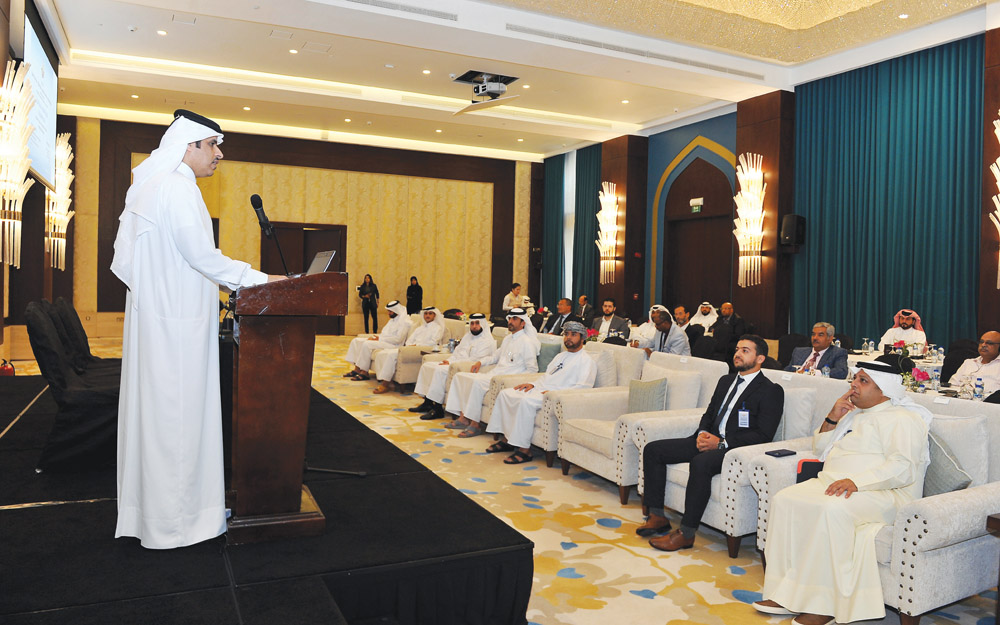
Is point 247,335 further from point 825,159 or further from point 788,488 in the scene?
point 825,159

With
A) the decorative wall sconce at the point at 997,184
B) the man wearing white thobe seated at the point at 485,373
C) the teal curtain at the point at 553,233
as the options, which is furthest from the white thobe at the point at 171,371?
the teal curtain at the point at 553,233

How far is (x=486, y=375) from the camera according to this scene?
7059mm

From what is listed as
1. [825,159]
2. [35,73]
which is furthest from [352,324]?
[825,159]

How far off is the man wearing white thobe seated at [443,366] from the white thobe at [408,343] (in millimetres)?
762

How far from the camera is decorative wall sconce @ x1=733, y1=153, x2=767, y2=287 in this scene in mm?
10492

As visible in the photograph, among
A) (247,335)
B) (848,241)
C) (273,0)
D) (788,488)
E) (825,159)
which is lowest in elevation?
(788,488)

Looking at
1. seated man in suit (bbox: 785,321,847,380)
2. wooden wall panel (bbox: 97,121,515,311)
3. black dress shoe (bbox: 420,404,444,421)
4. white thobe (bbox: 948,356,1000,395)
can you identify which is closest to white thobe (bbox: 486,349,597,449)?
black dress shoe (bbox: 420,404,444,421)

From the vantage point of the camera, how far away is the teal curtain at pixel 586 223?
15.2 meters

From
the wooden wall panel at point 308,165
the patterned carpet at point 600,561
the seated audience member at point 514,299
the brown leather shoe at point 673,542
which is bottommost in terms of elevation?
the patterned carpet at point 600,561

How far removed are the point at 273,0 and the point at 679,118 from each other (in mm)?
7750

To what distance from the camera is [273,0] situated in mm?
7133

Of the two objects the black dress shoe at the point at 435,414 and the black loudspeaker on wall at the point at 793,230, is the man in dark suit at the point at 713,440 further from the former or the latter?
the black loudspeaker on wall at the point at 793,230

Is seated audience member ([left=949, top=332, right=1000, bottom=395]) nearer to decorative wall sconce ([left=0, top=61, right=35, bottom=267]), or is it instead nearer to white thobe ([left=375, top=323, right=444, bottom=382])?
white thobe ([left=375, top=323, right=444, bottom=382])

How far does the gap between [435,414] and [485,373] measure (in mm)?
758
